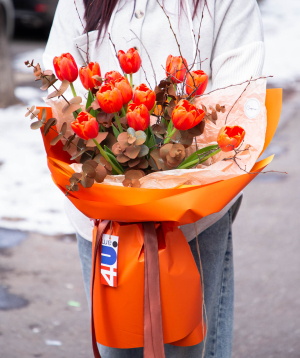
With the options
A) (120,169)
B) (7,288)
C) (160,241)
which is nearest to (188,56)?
(120,169)

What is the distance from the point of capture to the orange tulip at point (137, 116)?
0.98 metres

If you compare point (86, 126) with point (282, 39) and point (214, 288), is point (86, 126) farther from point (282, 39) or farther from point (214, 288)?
point (282, 39)

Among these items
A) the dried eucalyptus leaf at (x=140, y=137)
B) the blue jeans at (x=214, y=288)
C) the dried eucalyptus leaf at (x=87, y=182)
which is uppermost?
the dried eucalyptus leaf at (x=140, y=137)

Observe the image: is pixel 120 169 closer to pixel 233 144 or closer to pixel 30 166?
pixel 233 144

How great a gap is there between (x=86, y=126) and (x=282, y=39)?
36.0 feet

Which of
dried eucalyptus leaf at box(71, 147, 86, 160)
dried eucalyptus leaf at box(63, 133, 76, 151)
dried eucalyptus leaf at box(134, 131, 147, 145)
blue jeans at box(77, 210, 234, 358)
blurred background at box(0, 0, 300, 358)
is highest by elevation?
dried eucalyptus leaf at box(134, 131, 147, 145)

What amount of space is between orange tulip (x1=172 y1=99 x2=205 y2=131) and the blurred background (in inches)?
69.6

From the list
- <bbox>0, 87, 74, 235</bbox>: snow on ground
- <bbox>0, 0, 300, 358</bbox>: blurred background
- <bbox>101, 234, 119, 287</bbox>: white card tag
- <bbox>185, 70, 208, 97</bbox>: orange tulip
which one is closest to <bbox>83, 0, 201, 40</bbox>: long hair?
<bbox>185, 70, 208, 97</bbox>: orange tulip

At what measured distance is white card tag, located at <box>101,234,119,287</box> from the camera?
115 cm

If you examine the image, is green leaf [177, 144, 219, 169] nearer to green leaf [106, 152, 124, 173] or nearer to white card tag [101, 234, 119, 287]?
green leaf [106, 152, 124, 173]

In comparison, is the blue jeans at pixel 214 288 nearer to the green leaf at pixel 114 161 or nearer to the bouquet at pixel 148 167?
the bouquet at pixel 148 167

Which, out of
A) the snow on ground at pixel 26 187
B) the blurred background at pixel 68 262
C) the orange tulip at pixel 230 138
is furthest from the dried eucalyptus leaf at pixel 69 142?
the snow on ground at pixel 26 187

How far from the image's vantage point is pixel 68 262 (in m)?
3.04

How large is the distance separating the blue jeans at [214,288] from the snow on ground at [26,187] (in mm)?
1892
